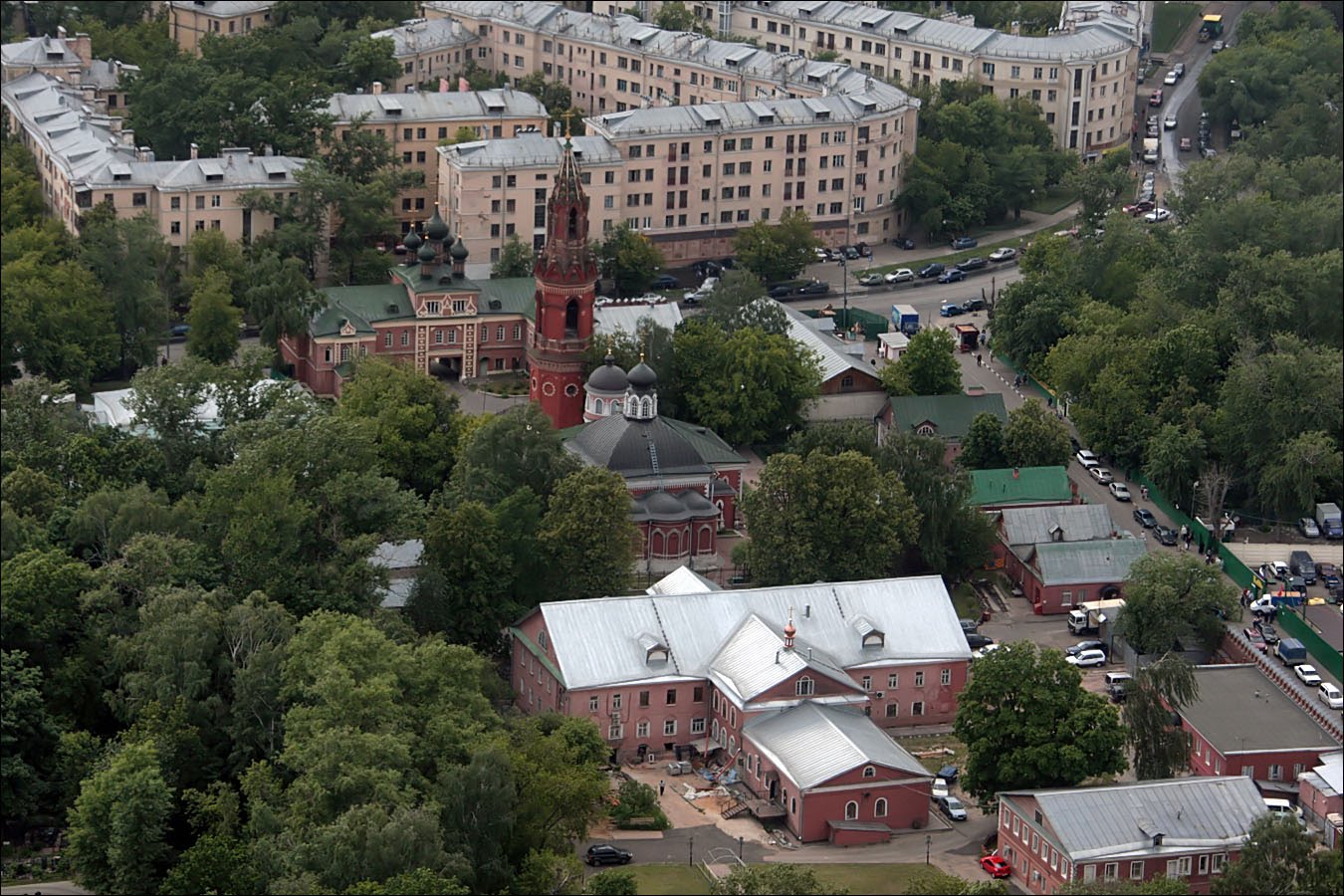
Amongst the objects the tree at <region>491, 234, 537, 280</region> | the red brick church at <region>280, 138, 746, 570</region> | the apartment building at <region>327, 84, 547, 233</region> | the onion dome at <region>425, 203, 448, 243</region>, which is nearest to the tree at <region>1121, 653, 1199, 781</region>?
the red brick church at <region>280, 138, 746, 570</region>

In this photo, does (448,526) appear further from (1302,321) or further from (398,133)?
(398,133)

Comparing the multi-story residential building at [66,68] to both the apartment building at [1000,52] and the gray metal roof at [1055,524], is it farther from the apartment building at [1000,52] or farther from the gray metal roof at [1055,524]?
the gray metal roof at [1055,524]

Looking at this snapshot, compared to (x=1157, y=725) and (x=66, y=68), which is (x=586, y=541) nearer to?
(x=1157, y=725)

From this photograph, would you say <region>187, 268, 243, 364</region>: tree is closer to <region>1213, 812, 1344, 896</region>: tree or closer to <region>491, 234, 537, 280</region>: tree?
<region>491, 234, 537, 280</region>: tree

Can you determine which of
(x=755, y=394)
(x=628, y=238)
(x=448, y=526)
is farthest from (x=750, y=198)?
(x=448, y=526)

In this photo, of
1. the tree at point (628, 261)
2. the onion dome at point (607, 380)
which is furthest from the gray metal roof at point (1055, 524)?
the tree at point (628, 261)
